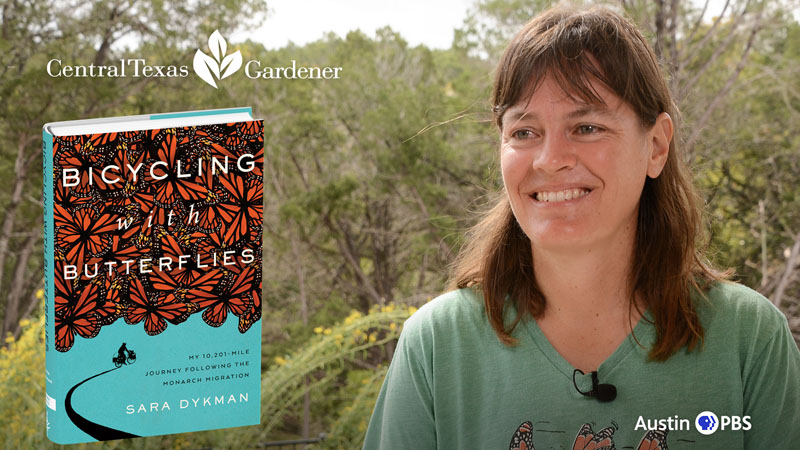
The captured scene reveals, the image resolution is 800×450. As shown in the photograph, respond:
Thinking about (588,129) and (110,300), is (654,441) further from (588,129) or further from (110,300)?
(110,300)

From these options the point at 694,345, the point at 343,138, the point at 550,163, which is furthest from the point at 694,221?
the point at 343,138

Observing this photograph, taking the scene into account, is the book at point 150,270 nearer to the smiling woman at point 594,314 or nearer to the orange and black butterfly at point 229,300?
the orange and black butterfly at point 229,300

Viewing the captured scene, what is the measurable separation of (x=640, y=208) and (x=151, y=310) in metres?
0.89

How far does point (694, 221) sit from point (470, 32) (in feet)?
6.59

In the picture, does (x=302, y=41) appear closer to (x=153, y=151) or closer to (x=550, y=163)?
(x=153, y=151)

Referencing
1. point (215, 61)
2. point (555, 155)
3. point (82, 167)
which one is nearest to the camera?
point (555, 155)

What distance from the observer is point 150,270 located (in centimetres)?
141

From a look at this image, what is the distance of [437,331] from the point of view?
43.8 inches

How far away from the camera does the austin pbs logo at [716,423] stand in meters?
1.03

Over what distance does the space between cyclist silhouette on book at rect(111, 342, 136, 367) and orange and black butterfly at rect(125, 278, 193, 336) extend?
0.17 ft

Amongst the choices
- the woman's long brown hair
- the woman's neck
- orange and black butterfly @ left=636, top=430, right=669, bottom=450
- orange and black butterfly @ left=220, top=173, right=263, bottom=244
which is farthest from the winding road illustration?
orange and black butterfly @ left=636, top=430, right=669, bottom=450

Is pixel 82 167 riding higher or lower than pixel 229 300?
higher

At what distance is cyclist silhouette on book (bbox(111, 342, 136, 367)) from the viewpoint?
57.1 inches

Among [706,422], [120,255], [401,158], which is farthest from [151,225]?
[401,158]
